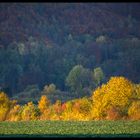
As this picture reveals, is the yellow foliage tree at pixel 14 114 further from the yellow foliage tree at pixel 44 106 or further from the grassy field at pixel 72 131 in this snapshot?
the grassy field at pixel 72 131

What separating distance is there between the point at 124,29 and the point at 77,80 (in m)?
8.49

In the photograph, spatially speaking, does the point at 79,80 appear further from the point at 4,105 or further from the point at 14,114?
the point at 14,114

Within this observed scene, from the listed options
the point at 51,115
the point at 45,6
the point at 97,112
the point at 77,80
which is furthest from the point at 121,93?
the point at 45,6

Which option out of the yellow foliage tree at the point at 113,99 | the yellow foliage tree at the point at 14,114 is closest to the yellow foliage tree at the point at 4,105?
the yellow foliage tree at the point at 14,114

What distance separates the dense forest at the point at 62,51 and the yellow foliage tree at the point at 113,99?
4566 mm

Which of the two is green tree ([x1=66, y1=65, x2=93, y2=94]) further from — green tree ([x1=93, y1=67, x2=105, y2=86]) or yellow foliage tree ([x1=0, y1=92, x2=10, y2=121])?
yellow foliage tree ([x1=0, y1=92, x2=10, y2=121])

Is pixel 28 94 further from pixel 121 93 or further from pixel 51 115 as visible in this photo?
pixel 121 93

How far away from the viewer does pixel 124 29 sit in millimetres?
39688

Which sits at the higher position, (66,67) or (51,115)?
(66,67)

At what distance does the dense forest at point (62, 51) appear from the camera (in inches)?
1319

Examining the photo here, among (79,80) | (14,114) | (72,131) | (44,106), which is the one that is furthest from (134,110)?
(72,131)

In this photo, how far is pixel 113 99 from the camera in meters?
25.4

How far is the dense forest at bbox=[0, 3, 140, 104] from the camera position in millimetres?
33500

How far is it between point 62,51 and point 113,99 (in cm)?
1375
